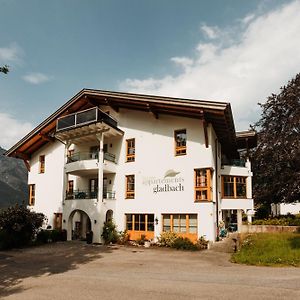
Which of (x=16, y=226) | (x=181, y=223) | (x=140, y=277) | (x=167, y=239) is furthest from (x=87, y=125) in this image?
(x=140, y=277)

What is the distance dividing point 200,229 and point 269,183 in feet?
38.4

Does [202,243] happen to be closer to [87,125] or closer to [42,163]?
[87,125]

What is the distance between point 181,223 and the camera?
933 inches

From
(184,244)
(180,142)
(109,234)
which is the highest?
(180,142)

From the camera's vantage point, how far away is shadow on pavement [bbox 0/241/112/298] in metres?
13.5

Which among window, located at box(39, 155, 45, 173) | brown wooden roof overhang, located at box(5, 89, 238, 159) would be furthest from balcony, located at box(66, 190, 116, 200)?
brown wooden roof overhang, located at box(5, 89, 238, 159)

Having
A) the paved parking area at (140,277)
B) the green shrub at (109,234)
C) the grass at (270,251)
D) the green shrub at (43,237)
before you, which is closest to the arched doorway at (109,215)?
the green shrub at (109,234)

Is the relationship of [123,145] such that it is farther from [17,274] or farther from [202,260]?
[17,274]

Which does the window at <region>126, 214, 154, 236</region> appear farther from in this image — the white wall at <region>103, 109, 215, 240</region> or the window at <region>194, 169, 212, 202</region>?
the window at <region>194, 169, 212, 202</region>

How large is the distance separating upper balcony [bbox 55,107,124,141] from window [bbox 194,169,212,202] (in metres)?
8.13

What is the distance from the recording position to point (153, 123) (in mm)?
26375

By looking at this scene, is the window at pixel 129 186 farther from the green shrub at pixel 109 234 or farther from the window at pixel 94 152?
the window at pixel 94 152

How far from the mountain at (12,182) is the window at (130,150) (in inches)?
4669

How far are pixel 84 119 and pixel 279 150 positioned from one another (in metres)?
17.7
